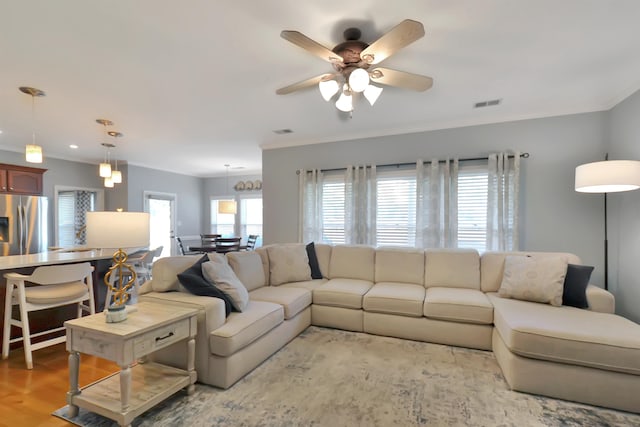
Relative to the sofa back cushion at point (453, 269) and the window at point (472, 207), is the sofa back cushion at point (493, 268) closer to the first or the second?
the sofa back cushion at point (453, 269)

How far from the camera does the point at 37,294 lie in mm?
2588

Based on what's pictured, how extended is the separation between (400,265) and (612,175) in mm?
2167

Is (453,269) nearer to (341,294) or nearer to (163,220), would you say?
(341,294)

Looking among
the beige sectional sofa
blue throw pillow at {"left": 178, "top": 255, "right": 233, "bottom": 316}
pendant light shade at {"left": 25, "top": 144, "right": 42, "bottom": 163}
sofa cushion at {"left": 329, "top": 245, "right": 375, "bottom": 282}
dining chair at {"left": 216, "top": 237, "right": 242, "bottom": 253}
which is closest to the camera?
the beige sectional sofa

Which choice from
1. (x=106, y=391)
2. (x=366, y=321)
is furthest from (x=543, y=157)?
(x=106, y=391)

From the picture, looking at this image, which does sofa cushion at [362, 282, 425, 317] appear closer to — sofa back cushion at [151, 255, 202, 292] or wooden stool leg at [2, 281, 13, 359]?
sofa back cushion at [151, 255, 202, 292]

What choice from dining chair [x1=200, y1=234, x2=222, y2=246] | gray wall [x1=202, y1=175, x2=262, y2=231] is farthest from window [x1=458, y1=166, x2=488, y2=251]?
gray wall [x1=202, y1=175, x2=262, y2=231]

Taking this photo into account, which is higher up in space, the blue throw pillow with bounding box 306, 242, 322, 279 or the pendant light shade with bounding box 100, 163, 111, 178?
the pendant light shade with bounding box 100, 163, 111, 178

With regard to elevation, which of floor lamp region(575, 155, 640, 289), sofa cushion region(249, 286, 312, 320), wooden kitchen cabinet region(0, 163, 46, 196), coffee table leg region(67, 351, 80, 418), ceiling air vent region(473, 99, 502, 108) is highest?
ceiling air vent region(473, 99, 502, 108)

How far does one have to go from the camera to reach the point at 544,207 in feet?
12.2

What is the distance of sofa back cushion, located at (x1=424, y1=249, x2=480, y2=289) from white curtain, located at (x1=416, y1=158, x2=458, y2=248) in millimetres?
507

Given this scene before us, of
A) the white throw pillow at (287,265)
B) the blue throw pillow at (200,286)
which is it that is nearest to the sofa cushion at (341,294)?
the white throw pillow at (287,265)

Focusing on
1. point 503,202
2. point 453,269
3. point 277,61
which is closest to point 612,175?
point 503,202

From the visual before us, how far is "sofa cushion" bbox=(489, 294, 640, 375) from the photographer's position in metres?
1.93
